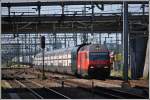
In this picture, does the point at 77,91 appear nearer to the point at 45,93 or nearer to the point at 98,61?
the point at 45,93

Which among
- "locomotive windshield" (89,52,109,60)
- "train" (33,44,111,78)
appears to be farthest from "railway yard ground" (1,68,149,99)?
"locomotive windshield" (89,52,109,60)

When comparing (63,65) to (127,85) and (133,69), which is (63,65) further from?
(127,85)

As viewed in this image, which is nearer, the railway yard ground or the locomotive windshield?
the railway yard ground

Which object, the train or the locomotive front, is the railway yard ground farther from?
the locomotive front

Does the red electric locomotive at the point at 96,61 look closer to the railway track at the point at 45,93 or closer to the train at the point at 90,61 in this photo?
the train at the point at 90,61

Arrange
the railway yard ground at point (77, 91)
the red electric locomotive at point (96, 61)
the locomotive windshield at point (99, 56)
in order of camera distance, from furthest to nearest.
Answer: the locomotive windshield at point (99, 56), the red electric locomotive at point (96, 61), the railway yard ground at point (77, 91)

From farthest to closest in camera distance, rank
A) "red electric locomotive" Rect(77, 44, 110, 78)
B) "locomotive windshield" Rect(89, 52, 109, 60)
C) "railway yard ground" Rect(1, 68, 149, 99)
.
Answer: "locomotive windshield" Rect(89, 52, 109, 60) → "red electric locomotive" Rect(77, 44, 110, 78) → "railway yard ground" Rect(1, 68, 149, 99)

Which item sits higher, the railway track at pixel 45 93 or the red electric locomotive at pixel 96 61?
the red electric locomotive at pixel 96 61

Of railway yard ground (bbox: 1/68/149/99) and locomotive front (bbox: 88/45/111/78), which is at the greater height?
locomotive front (bbox: 88/45/111/78)

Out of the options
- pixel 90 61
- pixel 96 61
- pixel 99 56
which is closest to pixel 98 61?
pixel 96 61

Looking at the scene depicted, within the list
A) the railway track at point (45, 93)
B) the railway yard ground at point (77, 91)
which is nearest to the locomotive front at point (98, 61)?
the railway yard ground at point (77, 91)

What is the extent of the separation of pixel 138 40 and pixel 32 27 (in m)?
9.36

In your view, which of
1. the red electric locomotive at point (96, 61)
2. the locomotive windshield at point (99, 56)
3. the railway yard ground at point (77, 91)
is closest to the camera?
the railway yard ground at point (77, 91)

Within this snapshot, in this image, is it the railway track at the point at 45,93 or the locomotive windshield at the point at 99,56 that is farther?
the locomotive windshield at the point at 99,56
